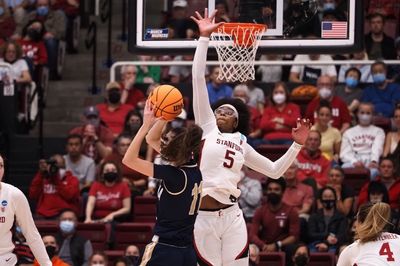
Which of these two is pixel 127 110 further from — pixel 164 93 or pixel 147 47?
pixel 164 93

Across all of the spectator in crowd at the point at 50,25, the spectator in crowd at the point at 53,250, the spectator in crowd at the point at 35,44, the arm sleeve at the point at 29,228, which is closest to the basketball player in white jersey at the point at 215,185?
the arm sleeve at the point at 29,228

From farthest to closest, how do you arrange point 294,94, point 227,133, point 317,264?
point 294,94
point 317,264
point 227,133

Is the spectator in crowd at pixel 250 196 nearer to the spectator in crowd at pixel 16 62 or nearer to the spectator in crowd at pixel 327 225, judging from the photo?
the spectator in crowd at pixel 327 225

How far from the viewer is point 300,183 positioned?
50.8ft

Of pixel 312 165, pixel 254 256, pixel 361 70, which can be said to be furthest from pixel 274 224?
pixel 361 70

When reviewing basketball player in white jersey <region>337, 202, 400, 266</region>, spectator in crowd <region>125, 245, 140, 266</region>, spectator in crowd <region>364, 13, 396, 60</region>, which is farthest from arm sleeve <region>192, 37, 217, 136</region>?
spectator in crowd <region>364, 13, 396, 60</region>

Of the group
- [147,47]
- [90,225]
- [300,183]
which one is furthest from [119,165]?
[147,47]

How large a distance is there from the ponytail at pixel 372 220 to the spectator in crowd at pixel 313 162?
614cm

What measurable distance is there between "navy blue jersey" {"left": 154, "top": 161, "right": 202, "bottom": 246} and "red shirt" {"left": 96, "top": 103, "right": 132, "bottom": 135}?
25.0 feet

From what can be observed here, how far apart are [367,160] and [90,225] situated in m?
3.56

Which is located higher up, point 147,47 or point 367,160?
point 147,47

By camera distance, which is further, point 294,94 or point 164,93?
point 294,94

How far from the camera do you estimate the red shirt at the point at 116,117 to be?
1720cm

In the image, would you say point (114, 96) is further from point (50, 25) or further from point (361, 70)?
point (361, 70)
